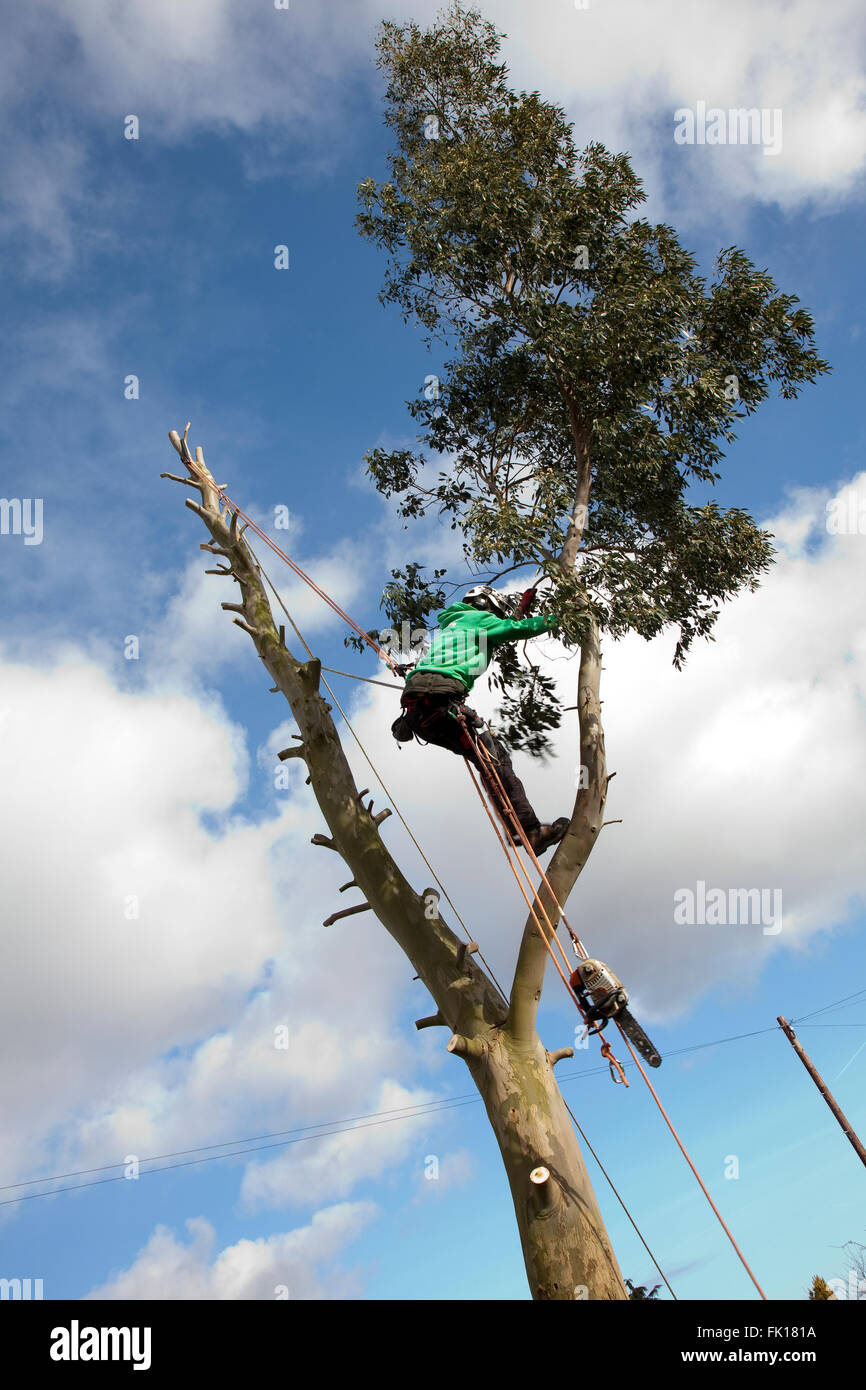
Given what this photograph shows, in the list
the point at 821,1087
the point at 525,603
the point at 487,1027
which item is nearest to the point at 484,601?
the point at 525,603

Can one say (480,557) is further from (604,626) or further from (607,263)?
(607,263)

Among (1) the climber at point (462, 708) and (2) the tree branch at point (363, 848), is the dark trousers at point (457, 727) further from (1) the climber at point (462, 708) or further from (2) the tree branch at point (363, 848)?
(2) the tree branch at point (363, 848)

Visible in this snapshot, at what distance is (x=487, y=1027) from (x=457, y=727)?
1830mm

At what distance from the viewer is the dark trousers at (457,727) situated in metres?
5.69

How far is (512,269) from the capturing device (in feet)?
26.4

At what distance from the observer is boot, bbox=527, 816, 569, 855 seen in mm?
5801

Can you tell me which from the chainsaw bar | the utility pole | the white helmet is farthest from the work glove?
the utility pole

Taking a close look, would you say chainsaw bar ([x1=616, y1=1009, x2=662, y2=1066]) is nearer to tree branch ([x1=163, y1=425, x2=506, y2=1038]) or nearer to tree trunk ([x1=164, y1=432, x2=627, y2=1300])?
tree trunk ([x1=164, y1=432, x2=627, y2=1300])

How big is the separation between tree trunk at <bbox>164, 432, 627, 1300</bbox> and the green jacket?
76cm

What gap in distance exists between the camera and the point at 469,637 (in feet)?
19.4

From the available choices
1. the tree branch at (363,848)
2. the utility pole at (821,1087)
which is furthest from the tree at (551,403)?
the utility pole at (821,1087)

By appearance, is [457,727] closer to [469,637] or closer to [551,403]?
[469,637]

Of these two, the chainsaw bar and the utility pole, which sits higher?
the utility pole
